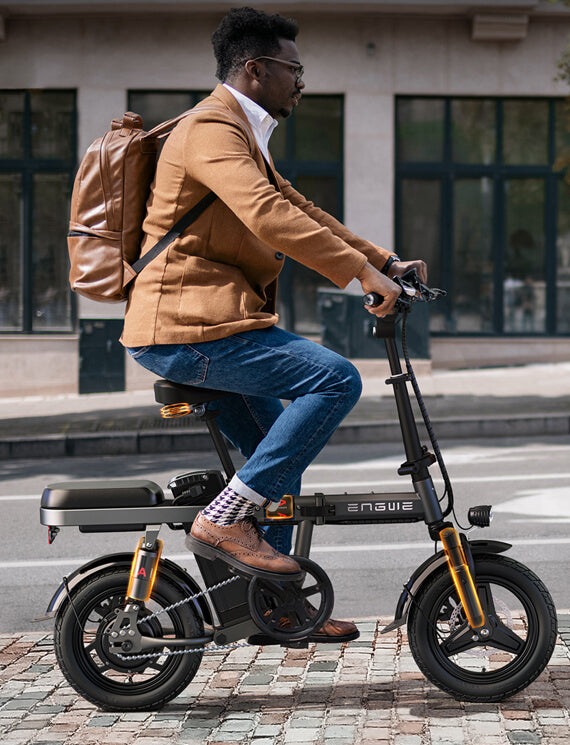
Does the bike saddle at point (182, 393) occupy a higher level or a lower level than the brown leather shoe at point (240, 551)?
higher

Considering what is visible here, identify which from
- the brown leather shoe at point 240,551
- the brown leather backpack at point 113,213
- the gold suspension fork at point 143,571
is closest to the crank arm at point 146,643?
the gold suspension fork at point 143,571

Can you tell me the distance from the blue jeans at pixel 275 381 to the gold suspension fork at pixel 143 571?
35 centimetres

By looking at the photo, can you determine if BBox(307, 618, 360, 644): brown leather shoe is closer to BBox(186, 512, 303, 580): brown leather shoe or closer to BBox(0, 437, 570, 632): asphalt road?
BBox(186, 512, 303, 580): brown leather shoe

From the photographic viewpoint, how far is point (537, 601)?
3781 mm

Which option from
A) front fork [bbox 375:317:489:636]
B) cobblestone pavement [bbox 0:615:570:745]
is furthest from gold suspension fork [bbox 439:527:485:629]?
cobblestone pavement [bbox 0:615:570:745]

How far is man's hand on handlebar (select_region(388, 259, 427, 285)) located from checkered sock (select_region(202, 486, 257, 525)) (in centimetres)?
87

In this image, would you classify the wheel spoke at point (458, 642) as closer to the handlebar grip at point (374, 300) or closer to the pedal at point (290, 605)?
the pedal at point (290, 605)

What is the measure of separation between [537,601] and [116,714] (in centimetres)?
137

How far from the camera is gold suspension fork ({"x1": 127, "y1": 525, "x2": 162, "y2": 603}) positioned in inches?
148

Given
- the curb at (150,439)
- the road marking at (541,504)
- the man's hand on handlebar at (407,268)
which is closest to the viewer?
the man's hand on handlebar at (407,268)

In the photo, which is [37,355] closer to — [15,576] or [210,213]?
[15,576]

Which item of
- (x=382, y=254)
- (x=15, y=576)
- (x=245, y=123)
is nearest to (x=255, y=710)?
(x=382, y=254)

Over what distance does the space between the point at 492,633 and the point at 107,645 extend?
1.21 meters

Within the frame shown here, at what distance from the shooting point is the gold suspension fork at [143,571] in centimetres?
376
